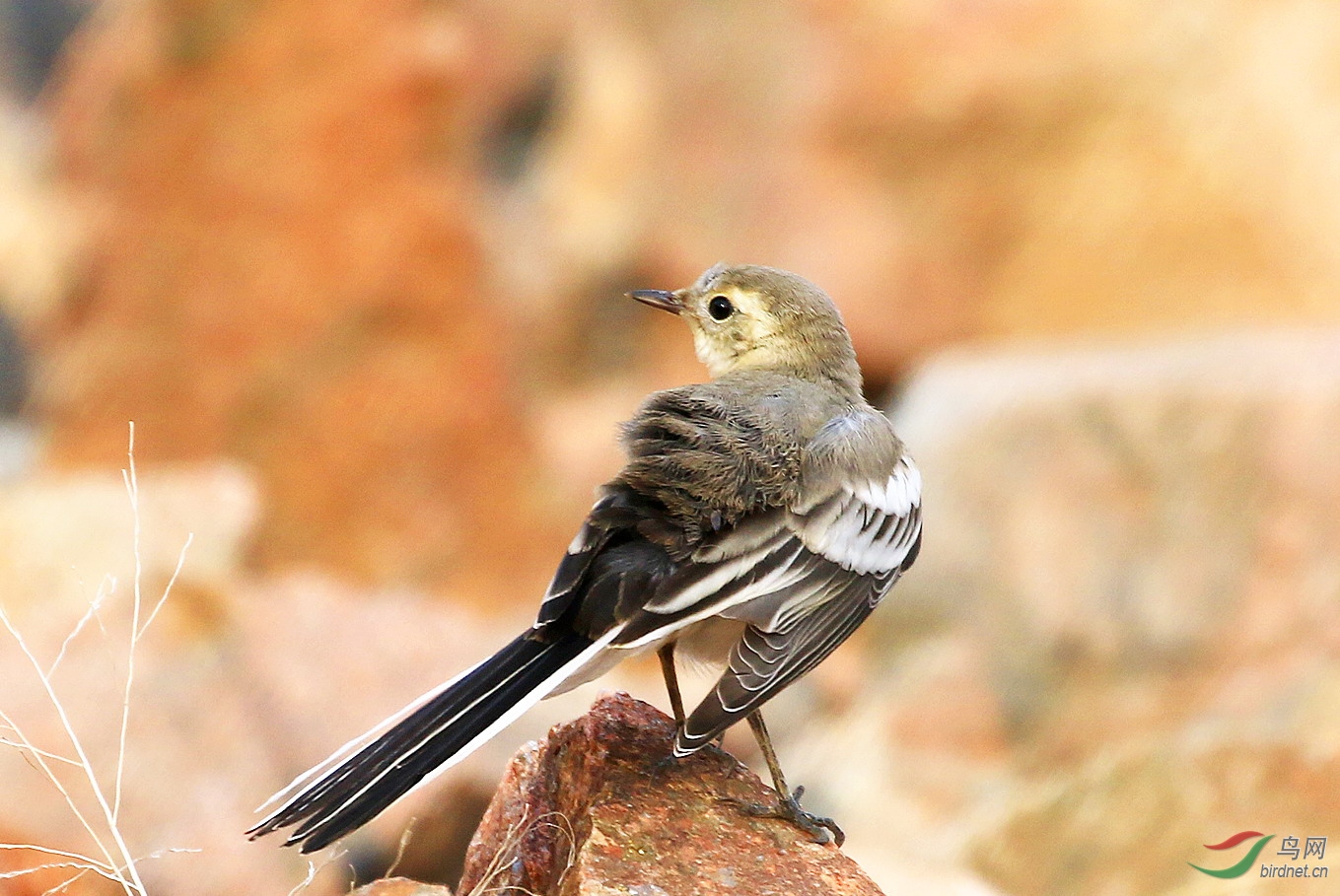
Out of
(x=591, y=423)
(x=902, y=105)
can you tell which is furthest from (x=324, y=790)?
(x=902, y=105)

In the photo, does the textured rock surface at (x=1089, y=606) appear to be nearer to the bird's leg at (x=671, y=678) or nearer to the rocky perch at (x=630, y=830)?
the bird's leg at (x=671, y=678)

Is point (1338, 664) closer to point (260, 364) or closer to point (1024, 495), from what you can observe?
point (1024, 495)

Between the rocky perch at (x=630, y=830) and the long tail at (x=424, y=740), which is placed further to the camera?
the rocky perch at (x=630, y=830)

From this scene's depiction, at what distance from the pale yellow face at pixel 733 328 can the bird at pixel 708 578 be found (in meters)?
0.26

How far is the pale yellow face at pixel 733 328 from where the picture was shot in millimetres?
6516

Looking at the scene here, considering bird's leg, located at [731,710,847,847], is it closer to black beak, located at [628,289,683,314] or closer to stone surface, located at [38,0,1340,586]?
black beak, located at [628,289,683,314]

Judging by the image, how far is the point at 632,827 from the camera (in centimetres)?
493

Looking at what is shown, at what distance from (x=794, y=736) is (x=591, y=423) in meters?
5.09

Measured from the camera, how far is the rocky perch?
188 inches

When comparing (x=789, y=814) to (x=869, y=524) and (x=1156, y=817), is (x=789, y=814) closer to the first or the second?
A: (x=869, y=524)

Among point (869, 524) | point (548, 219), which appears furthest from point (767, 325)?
point (548, 219)

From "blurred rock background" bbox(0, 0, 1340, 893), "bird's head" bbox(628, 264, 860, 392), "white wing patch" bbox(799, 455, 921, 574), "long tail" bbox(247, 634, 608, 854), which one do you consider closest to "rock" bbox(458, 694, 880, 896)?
"long tail" bbox(247, 634, 608, 854)

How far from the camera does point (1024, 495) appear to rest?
34.8ft

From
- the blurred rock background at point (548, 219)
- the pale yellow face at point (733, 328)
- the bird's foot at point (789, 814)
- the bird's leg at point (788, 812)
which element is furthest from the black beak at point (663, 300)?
the blurred rock background at point (548, 219)
